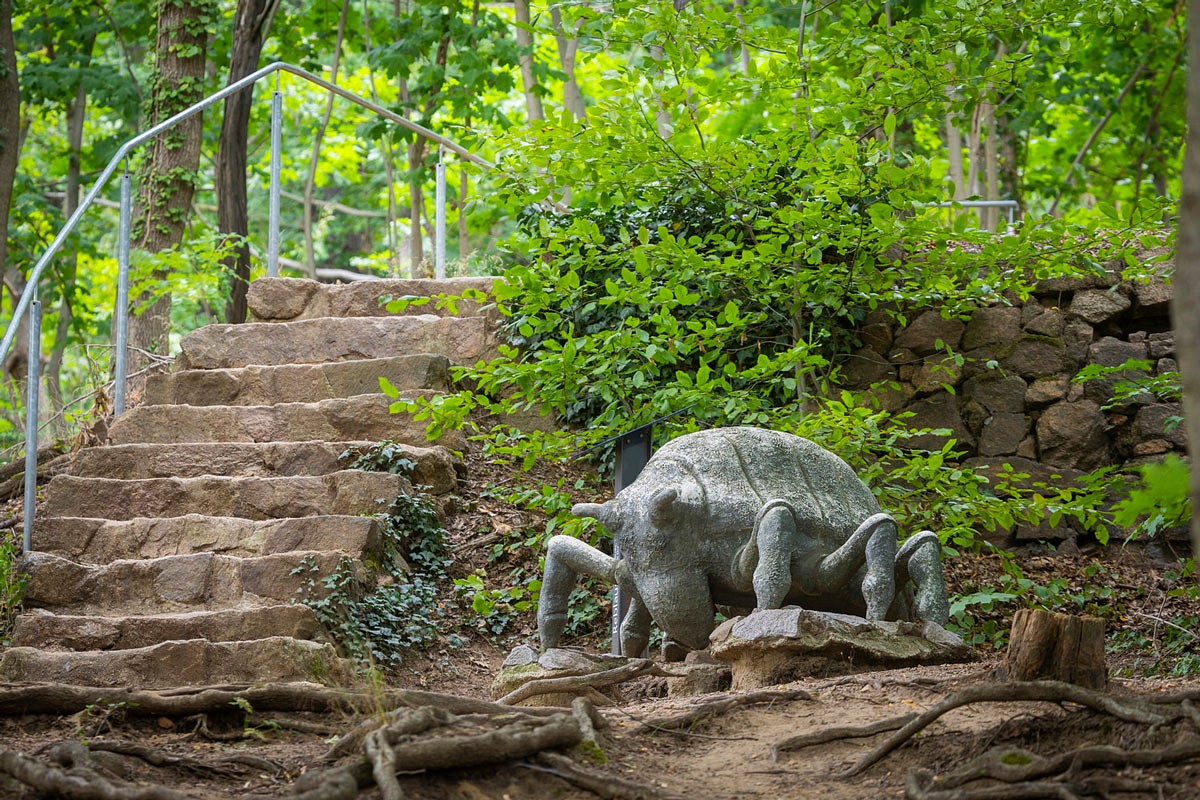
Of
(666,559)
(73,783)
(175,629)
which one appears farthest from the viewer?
(175,629)

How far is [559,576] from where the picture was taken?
17.3 ft

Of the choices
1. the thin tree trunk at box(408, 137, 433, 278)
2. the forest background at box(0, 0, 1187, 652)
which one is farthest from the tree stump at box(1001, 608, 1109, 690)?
the thin tree trunk at box(408, 137, 433, 278)

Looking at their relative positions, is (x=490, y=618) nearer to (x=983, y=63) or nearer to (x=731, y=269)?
(x=731, y=269)

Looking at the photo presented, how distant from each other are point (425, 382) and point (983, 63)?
Answer: 4040 millimetres

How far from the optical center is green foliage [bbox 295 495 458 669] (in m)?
6.15

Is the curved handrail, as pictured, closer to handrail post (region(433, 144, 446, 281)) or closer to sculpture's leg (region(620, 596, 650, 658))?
handrail post (region(433, 144, 446, 281))

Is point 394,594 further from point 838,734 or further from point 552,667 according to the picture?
point 838,734

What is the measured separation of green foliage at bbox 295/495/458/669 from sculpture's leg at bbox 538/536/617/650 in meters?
1.06

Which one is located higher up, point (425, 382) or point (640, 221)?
point (640, 221)

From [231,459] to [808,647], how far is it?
166 inches

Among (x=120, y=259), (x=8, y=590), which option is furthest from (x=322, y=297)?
(x=8, y=590)

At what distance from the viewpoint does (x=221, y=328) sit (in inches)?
347

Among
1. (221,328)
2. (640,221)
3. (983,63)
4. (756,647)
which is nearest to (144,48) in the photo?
(221,328)

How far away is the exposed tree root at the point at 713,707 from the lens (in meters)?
4.12
